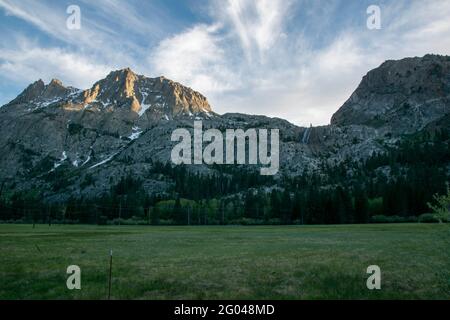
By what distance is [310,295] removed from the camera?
18.8 meters

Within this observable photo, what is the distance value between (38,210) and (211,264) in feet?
636

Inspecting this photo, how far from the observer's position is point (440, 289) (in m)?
19.9

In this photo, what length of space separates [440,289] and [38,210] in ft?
684
